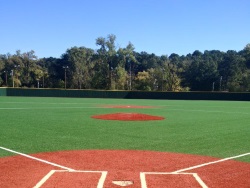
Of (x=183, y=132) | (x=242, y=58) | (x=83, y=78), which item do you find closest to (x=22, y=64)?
(x=83, y=78)

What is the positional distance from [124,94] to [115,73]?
100 ft

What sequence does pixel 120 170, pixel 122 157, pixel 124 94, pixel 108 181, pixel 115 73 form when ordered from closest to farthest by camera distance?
pixel 108 181 → pixel 120 170 → pixel 122 157 → pixel 124 94 → pixel 115 73

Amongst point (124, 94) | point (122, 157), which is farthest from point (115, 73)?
point (122, 157)

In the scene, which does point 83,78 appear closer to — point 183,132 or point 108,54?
point 108,54

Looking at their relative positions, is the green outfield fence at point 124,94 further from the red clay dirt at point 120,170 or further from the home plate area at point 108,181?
the home plate area at point 108,181

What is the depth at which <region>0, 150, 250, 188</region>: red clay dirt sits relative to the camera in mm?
5879

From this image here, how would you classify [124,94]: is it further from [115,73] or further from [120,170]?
[120,170]

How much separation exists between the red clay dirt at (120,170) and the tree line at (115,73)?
247ft

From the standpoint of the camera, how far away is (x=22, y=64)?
310 feet

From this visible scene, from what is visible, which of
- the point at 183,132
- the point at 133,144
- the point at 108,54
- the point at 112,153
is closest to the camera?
the point at 112,153

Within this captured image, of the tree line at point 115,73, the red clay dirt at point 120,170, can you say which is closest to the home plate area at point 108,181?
the red clay dirt at point 120,170

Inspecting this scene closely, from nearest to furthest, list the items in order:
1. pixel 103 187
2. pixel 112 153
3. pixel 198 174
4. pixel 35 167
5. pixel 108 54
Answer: pixel 103 187, pixel 198 174, pixel 35 167, pixel 112 153, pixel 108 54

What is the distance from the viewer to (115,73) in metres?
87.9

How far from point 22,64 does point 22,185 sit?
9343 cm
